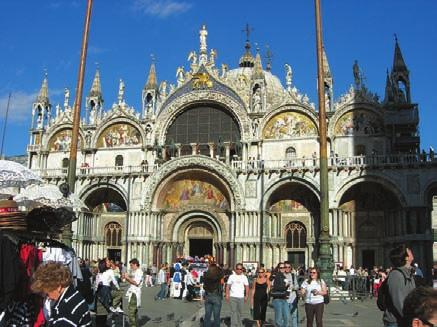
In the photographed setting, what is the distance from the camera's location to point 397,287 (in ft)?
19.2

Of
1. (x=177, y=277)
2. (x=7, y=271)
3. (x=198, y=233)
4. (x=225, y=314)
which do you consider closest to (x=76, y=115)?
(x=225, y=314)

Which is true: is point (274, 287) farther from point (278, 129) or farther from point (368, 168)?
point (278, 129)

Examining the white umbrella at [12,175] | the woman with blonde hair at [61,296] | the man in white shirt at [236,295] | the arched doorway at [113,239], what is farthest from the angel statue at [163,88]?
the woman with blonde hair at [61,296]

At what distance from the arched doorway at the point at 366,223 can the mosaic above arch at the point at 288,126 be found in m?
4.92

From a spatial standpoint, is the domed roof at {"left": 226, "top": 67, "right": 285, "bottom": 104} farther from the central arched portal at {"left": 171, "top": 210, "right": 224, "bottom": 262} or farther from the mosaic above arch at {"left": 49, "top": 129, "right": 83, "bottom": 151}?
the mosaic above arch at {"left": 49, "top": 129, "right": 83, "bottom": 151}

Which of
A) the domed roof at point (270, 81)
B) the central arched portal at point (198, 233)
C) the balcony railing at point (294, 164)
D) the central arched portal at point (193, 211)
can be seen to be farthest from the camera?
the domed roof at point (270, 81)

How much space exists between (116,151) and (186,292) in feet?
59.1

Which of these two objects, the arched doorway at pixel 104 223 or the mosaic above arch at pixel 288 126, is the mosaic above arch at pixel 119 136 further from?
the mosaic above arch at pixel 288 126

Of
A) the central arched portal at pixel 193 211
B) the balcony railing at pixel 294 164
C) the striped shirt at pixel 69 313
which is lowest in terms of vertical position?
the striped shirt at pixel 69 313

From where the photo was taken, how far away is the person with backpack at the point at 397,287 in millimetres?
5832

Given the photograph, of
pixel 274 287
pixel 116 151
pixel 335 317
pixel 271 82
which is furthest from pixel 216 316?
pixel 271 82

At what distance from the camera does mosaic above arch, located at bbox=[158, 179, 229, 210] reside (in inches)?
1335

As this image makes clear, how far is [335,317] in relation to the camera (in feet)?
48.5

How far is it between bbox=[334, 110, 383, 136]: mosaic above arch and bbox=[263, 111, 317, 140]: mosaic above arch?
5.58 feet
